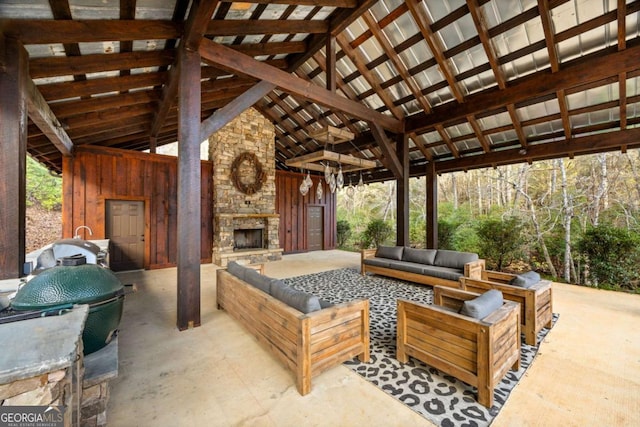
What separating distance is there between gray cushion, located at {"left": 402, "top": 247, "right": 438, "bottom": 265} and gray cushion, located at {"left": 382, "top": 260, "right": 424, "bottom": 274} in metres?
0.12

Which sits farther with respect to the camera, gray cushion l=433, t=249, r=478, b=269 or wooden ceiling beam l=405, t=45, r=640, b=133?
gray cushion l=433, t=249, r=478, b=269

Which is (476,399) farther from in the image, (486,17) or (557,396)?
(486,17)

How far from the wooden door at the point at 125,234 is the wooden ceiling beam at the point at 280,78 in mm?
5004

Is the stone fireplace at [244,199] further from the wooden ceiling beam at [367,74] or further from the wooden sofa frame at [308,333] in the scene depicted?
the wooden sofa frame at [308,333]

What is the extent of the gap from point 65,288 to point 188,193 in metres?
1.75

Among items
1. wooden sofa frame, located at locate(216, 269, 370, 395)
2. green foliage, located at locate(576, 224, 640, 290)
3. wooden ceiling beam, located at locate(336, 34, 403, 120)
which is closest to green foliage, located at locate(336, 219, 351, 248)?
wooden ceiling beam, located at locate(336, 34, 403, 120)

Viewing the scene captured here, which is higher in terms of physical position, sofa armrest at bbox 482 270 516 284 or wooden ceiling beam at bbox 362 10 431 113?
wooden ceiling beam at bbox 362 10 431 113

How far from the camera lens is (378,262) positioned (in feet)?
19.5

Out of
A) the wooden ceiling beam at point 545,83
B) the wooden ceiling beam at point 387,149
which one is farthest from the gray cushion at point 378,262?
the wooden ceiling beam at point 545,83

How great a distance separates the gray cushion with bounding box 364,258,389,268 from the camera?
5812 mm

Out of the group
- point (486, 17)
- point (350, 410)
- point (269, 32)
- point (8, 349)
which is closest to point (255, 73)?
point (269, 32)

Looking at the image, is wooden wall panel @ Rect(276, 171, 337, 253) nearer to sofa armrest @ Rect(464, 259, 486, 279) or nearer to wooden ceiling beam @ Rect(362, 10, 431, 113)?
wooden ceiling beam @ Rect(362, 10, 431, 113)

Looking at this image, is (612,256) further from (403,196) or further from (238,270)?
(238,270)

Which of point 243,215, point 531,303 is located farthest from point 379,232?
point 531,303
